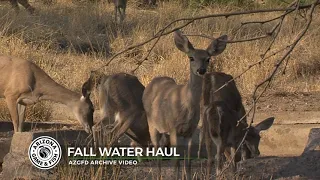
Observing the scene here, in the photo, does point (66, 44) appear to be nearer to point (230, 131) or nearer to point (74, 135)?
point (74, 135)

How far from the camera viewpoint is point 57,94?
35.9 ft

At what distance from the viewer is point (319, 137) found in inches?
317

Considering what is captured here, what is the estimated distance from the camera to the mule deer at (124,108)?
29.3 ft

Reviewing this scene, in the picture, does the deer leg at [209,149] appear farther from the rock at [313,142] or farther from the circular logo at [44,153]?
the circular logo at [44,153]

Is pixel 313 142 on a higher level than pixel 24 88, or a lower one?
lower

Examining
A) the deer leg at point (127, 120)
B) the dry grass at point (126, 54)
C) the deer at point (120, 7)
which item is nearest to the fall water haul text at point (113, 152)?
the deer leg at point (127, 120)

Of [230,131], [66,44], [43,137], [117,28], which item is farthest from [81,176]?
[117,28]

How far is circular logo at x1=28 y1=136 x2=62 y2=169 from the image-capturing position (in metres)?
7.11

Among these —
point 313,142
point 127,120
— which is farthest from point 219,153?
point 127,120

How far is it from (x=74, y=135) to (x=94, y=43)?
8.46 m

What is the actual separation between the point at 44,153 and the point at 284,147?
343 centimetres

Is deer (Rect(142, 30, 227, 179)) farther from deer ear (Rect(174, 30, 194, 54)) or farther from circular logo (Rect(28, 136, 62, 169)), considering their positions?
circular logo (Rect(28, 136, 62, 169))

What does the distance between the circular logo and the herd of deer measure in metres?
1.00

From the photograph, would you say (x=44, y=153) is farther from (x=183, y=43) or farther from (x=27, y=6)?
(x=27, y=6)
